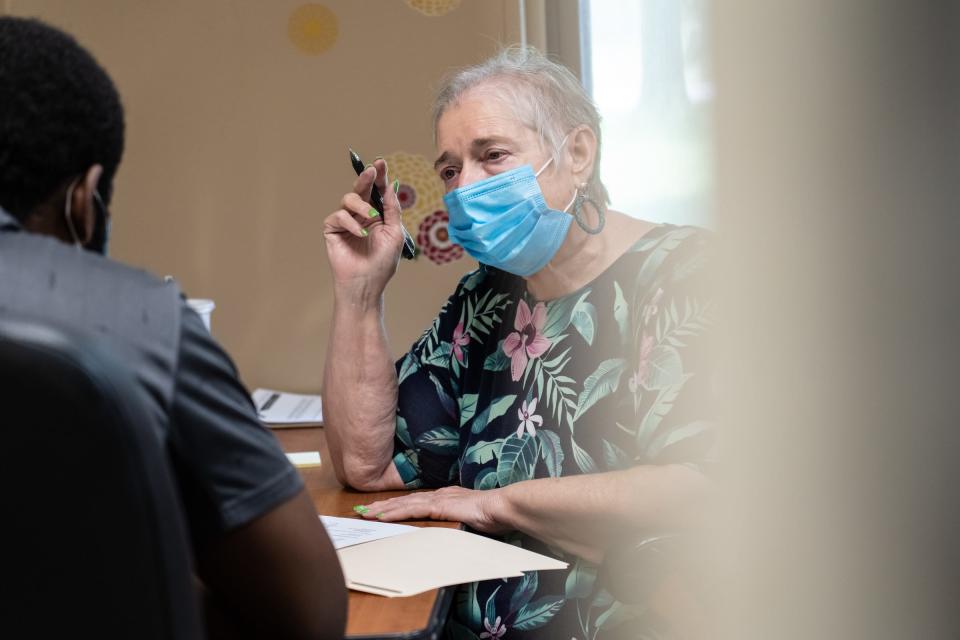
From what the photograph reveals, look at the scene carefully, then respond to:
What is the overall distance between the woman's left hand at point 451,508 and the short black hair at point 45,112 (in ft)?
2.40

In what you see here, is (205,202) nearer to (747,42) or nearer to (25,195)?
(25,195)

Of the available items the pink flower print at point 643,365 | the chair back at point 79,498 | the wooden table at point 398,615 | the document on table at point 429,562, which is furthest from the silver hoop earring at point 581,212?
the chair back at point 79,498

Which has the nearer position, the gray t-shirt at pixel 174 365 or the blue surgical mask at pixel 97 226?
the gray t-shirt at pixel 174 365

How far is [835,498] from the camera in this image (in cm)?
18

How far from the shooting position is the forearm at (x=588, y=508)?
111cm

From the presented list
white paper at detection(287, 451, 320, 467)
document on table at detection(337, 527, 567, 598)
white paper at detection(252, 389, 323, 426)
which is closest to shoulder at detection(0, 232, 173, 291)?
document on table at detection(337, 527, 567, 598)

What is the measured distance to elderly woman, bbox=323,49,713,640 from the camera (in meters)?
1.19

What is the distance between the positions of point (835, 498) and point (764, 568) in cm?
3

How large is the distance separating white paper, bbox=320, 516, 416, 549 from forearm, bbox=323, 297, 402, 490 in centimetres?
19

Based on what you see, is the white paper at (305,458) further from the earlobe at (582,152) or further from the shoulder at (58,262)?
the shoulder at (58,262)

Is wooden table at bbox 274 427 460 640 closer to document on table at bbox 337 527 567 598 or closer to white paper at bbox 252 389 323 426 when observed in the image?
document on table at bbox 337 527 567 598

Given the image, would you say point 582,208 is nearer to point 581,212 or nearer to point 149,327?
point 581,212

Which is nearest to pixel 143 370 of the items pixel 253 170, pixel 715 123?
pixel 715 123

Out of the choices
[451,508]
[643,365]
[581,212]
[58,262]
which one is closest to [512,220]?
[581,212]
